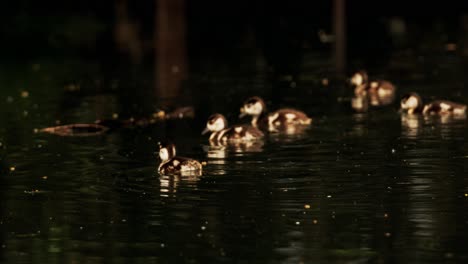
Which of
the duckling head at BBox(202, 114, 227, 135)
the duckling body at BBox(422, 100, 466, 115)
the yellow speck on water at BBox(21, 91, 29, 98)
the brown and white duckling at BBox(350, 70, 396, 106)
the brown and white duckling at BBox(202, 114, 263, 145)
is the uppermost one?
the yellow speck on water at BBox(21, 91, 29, 98)

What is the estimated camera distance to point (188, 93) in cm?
3103

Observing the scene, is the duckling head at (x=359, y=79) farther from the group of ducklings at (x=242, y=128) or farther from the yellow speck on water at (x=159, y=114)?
the yellow speck on water at (x=159, y=114)

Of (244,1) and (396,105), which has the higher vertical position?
(244,1)

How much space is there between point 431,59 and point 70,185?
21.1 metres

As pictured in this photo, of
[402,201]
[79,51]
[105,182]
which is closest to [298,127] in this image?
[105,182]

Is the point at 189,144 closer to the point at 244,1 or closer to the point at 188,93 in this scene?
the point at 188,93

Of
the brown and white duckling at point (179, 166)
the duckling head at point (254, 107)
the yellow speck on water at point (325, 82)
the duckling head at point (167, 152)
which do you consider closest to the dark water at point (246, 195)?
the brown and white duckling at point (179, 166)

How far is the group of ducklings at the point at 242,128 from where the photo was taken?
1872 cm

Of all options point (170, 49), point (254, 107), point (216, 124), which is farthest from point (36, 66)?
point (216, 124)

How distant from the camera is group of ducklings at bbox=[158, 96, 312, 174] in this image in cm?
1872

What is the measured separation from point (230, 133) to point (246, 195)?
5440 mm

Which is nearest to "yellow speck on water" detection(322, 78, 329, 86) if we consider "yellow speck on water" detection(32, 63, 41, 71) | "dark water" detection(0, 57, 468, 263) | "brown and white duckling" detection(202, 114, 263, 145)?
"dark water" detection(0, 57, 468, 263)

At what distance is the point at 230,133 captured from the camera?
22219mm

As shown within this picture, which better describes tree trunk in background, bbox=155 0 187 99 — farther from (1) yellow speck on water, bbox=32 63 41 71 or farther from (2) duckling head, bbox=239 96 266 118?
(2) duckling head, bbox=239 96 266 118
